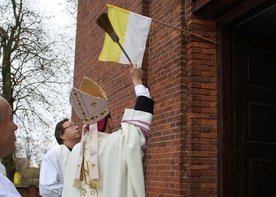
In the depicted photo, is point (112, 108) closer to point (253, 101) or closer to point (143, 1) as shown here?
point (143, 1)

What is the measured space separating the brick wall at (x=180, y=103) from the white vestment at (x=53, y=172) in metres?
1.37

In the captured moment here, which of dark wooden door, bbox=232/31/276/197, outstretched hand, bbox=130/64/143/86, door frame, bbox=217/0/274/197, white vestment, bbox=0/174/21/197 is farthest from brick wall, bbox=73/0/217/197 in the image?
white vestment, bbox=0/174/21/197

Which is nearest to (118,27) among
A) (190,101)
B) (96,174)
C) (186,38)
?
(186,38)

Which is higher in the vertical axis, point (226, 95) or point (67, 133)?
point (226, 95)

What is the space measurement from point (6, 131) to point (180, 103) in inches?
137

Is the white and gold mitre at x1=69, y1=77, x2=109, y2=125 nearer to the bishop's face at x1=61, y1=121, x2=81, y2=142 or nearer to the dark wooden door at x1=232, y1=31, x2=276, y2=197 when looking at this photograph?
the bishop's face at x1=61, y1=121, x2=81, y2=142

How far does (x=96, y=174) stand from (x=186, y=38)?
2693mm

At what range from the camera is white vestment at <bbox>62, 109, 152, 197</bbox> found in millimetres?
3536

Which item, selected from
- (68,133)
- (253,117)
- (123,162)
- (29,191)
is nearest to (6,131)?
(123,162)

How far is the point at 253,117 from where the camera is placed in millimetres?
5688

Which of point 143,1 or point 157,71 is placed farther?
point 143,1

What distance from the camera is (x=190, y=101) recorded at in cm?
544

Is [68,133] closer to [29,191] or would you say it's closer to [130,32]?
[130,32]

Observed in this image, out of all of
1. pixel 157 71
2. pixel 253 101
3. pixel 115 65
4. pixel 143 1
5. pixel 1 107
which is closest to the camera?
pixel 1 107
